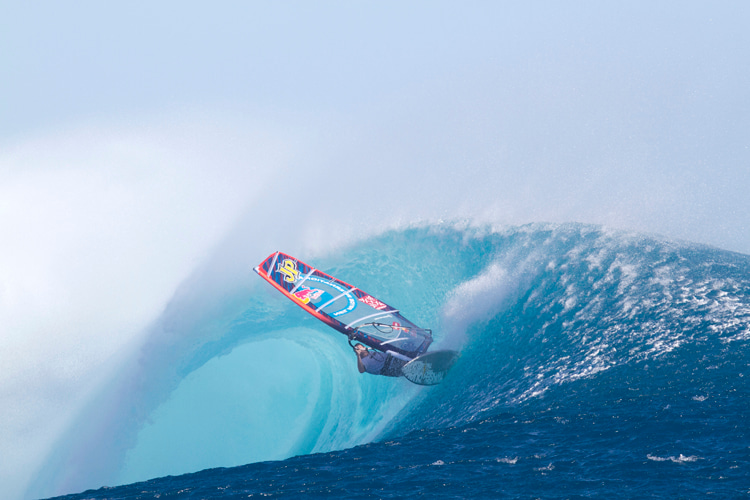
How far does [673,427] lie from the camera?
1518 centimetres

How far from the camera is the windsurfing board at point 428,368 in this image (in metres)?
22.1

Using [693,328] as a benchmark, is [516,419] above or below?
below

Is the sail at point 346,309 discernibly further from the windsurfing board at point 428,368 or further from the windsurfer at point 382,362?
the windsurfing board at point 428,368

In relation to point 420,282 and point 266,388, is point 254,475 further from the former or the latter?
point 420,282

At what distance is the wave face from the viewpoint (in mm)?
14766

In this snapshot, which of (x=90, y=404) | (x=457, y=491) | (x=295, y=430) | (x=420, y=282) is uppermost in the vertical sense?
(x=420, y=282)

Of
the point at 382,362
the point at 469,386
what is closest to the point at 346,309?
the point at 382,362

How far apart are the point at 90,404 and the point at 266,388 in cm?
1057

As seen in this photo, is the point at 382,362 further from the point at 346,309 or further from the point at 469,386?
the point at 469,386

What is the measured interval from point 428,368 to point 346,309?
16.3 ft

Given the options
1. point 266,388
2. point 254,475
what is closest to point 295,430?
point 266,388

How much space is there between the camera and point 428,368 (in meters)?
22.3

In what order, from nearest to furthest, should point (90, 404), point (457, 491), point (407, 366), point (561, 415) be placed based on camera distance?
1. point (457, 491)
2. point (561, 415)
3. point (407, 366)
4. point (90, 404)

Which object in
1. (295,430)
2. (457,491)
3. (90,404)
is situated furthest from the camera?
(90,404)
